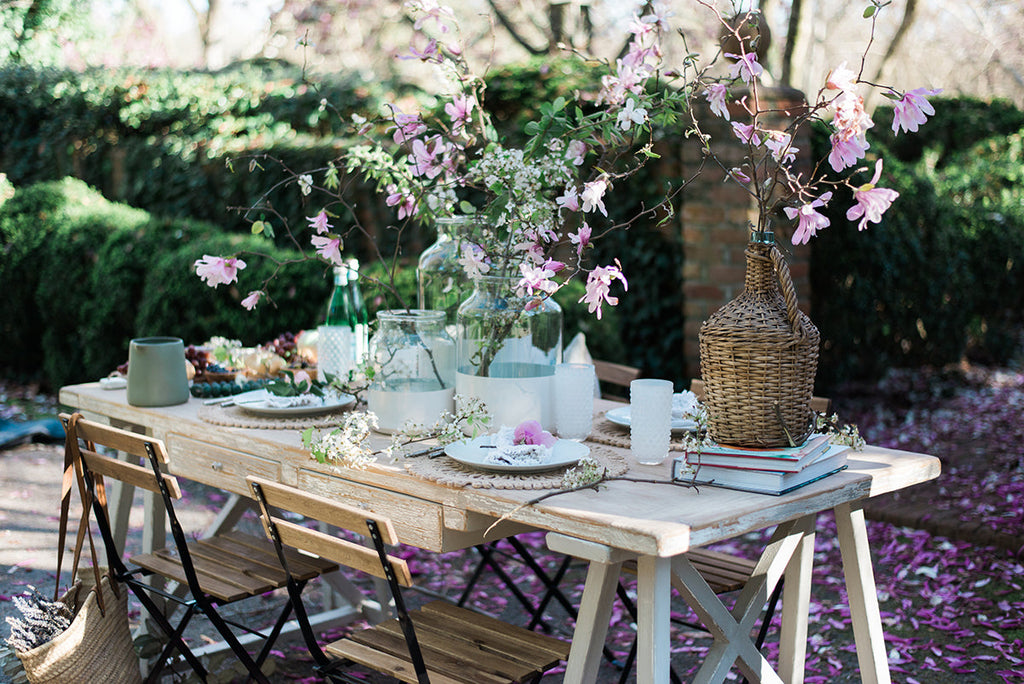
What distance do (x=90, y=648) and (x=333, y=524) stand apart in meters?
1.01

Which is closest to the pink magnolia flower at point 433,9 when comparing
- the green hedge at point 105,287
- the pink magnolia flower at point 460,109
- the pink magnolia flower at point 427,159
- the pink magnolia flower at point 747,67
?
the pink magnolia flower at point 460,109

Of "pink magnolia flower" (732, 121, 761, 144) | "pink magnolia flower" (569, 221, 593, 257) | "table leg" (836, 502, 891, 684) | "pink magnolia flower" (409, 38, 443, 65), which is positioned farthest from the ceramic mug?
"table leg" (836, 502, 891, 684)

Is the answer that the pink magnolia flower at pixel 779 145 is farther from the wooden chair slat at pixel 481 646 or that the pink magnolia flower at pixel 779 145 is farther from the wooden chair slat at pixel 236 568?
the wooden chair slat at pixel 236 568

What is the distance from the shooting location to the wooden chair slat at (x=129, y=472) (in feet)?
8.02

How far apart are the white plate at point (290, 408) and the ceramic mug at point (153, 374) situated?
23 centimetres

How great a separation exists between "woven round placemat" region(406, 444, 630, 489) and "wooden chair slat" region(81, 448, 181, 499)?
0.63 metres

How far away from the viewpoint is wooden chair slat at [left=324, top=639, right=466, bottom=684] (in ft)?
6.68

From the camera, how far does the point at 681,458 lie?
7.30 feet

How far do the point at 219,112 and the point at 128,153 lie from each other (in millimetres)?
861

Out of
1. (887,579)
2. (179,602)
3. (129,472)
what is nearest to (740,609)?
(179,602)

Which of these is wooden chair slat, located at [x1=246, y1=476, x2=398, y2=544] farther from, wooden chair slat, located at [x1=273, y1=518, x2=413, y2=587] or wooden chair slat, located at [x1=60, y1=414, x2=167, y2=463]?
wooden chair slat, located at [x1=60, y1=414, x2=167, y2=463]

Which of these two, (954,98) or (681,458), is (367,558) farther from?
(954,98)

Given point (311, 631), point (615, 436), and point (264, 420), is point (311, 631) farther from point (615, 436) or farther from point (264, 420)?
point (615, 436)

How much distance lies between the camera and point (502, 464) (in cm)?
212
